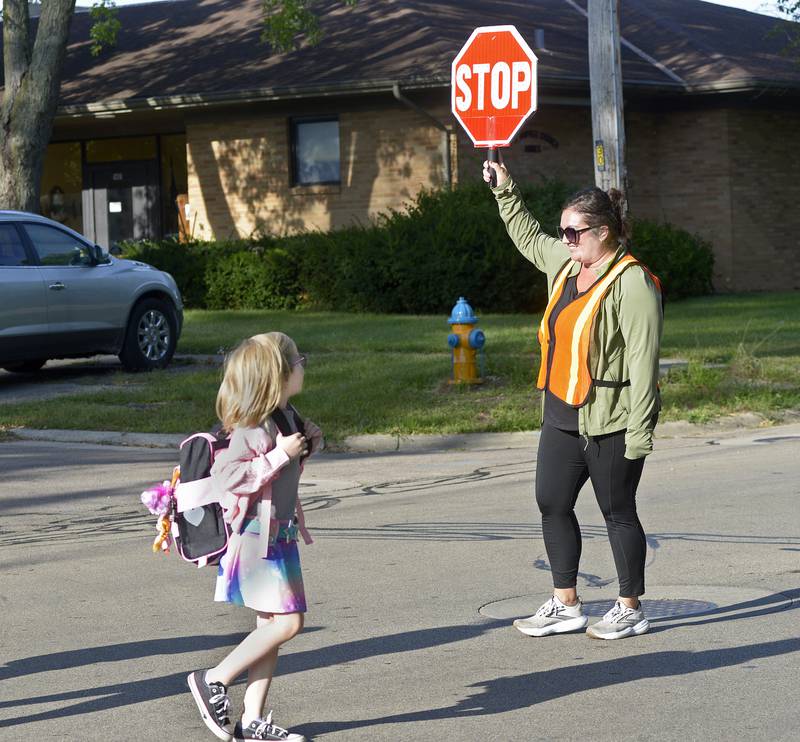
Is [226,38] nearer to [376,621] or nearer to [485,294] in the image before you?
[485,294]

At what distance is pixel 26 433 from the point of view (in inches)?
517

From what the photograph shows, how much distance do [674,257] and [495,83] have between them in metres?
4.59

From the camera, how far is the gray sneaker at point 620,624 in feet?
19.8

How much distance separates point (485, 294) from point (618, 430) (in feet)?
55.7

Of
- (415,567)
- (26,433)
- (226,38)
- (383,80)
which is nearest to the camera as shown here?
(415,567)

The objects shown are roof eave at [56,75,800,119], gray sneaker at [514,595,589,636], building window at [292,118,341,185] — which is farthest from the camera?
building window at [292,118,341,185]

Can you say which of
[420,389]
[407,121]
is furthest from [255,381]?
[407,121]

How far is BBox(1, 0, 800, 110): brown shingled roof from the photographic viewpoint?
84.5 ft

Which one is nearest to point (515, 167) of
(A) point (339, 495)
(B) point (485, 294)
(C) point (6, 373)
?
(B) point (485, 294)

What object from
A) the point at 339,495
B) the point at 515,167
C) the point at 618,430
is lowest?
the point at 339,495

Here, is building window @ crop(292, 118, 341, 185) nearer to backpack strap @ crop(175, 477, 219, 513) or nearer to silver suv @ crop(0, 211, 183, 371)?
silver suv @ crop(0, 211, 183, 371)

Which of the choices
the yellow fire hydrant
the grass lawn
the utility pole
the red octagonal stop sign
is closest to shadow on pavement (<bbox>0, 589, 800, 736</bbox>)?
the grass lawn

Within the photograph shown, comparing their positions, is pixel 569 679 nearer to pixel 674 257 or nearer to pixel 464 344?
pixel 464 344

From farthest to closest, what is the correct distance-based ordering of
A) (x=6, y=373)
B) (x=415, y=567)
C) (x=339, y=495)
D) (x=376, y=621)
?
1. (x=6, y=373)
2. (x=339, y=495)
3. (x=415, y=567)
4. (x=376, y=621)
